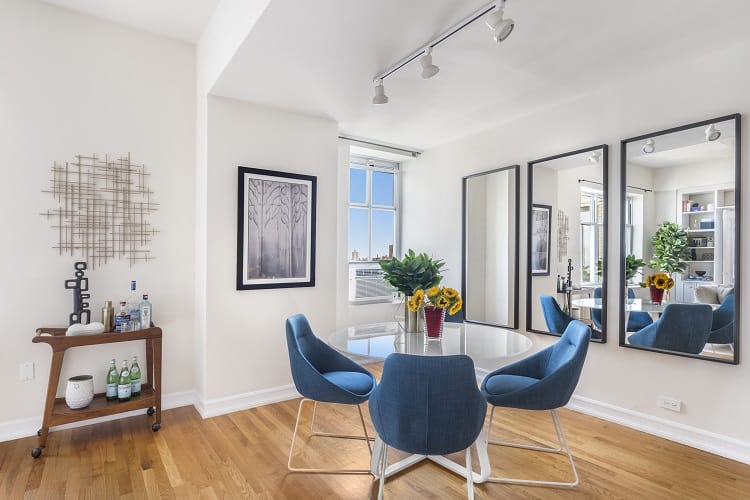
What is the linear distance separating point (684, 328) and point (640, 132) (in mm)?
1424

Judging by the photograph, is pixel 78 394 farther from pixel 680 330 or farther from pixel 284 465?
pixel 680 330

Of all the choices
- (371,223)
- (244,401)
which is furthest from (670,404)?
(371,223)

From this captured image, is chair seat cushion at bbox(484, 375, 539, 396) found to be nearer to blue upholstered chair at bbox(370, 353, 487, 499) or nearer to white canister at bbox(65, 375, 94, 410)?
blue upholstered chair at bbox(370, 353, 487, 499)

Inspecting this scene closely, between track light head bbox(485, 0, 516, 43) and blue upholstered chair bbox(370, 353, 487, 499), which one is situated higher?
track light head bbox(485, 0, 516, 43)

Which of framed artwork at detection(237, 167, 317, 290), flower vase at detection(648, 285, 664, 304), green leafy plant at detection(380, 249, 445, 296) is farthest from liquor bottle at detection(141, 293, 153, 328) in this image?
flower vase at detection(648, 285, 664, 304)

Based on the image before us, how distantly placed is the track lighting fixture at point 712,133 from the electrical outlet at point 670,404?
1.75 meters

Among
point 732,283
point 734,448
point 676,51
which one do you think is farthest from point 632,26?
point 734,448

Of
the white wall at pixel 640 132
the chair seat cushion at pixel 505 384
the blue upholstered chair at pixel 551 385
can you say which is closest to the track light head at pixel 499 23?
the blue upholstered chair at pixel 551 385

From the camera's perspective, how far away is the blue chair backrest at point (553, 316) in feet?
11.5

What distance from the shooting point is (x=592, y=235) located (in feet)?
10.9

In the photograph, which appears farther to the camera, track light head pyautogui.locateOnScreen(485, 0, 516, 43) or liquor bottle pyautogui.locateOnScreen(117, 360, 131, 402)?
liquor bottle pyautogui.locateOnScreen(117, 360, 131, 402)

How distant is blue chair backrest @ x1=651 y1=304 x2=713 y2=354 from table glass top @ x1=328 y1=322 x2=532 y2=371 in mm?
1106

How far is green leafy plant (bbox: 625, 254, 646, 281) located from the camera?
3.03 m

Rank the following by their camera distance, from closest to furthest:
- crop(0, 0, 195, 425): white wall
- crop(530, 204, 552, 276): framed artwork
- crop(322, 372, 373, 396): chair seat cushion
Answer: crop(322, 372, 373, 396): chair seat cushion, crop(0, 0, 195, 425): white wall, crop(530, 204, 552, 276): framed artwork
